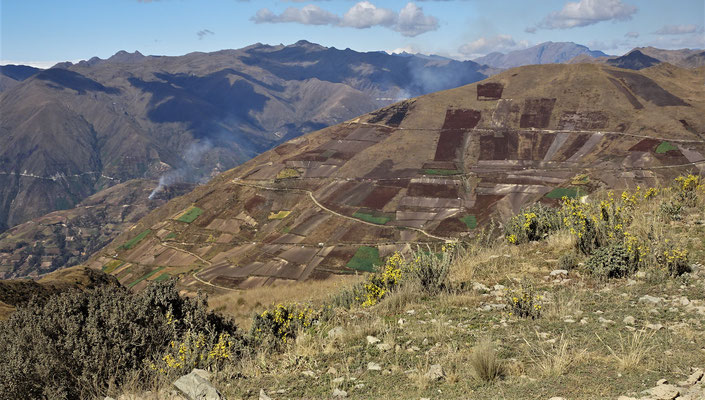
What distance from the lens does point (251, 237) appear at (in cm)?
11775

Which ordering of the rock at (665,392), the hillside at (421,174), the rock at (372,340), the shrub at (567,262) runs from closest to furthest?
the rock at (665,392), the rock at (372,340), the shrub at (567,262), the hillside at (421,174)

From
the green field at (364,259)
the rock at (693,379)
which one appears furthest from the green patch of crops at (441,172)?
the rock at (693,379)

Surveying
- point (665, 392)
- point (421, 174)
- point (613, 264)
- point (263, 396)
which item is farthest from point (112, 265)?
point (665, 392)

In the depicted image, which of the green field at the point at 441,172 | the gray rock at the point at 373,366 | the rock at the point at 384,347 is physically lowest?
the green field at the point at 441,172

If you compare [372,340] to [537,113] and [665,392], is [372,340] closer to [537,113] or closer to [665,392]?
[665,392]

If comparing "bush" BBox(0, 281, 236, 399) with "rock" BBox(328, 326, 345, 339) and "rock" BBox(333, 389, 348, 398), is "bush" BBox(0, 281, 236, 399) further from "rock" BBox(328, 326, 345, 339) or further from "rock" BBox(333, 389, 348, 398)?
"rock" BBox(333, 389, 348, 398)

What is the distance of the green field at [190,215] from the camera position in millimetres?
133250

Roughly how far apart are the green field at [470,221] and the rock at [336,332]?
94164 mm

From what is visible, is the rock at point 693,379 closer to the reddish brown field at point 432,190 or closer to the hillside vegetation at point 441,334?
the hillside vegetation at point 441,334

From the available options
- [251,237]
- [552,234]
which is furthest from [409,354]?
[251,237]

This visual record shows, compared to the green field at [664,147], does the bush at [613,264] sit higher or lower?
lower

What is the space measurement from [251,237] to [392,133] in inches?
2713

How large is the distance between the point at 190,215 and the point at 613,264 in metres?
136

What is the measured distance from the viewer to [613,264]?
11.9 metres
